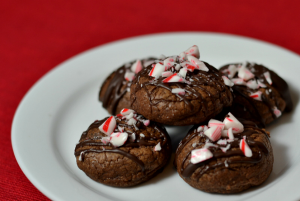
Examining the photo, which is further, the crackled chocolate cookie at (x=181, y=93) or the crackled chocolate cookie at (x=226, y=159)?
the crackled chocolate cookie at (x=181, y=93)

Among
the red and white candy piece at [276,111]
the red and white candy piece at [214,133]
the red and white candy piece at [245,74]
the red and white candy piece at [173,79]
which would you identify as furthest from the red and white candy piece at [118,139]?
the red and white candy piece at [276,111]

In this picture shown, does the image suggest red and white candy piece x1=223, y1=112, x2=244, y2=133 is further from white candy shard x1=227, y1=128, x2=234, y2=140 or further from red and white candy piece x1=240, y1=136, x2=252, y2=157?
red and white candy piece x1=240, y1=136, x2=252, y2=157

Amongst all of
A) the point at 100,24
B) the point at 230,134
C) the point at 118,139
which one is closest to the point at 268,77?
the point at 230,134

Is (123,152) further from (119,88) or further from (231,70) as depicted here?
(231,70)

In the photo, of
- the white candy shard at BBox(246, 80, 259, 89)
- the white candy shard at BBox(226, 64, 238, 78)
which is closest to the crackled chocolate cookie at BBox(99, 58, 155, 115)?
the white candy shard at BBox(226, 64, 238, 78)

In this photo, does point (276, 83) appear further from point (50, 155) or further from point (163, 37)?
point (50, 155)

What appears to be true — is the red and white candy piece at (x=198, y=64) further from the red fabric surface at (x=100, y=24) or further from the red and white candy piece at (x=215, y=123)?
the red fabric surface at (x=100, y=24)
